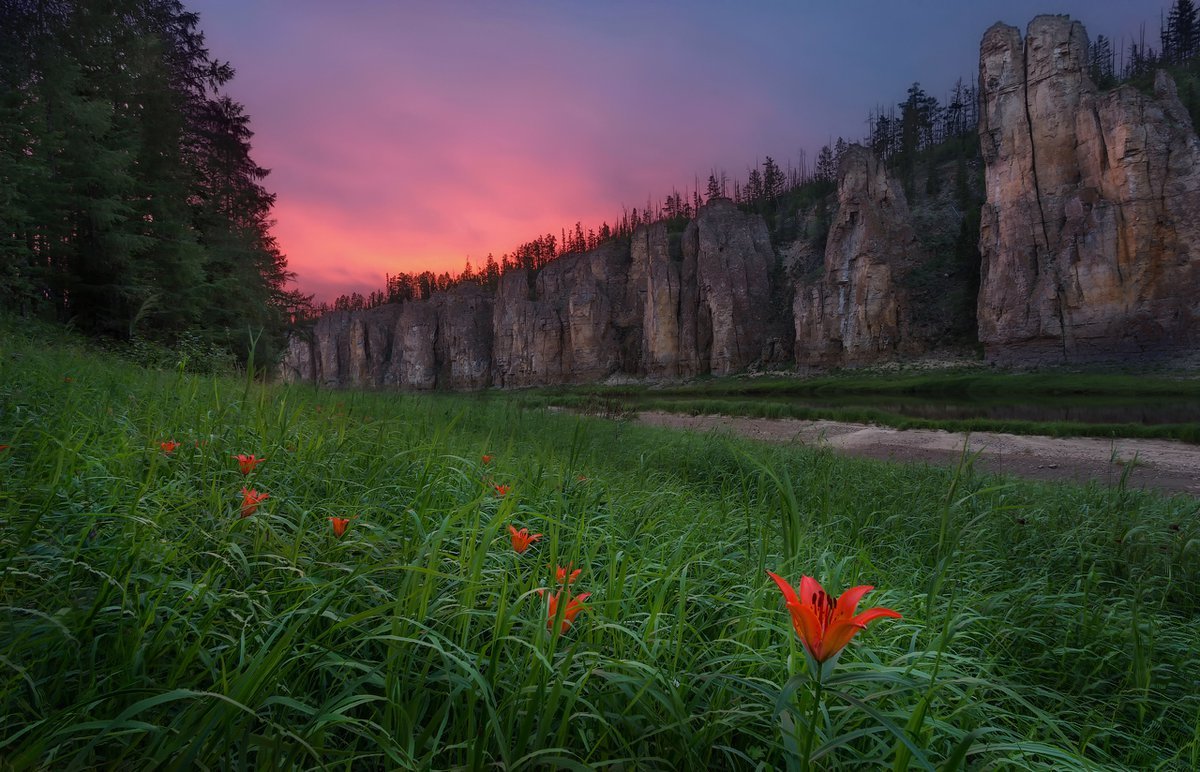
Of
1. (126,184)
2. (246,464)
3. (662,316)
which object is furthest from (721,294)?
(246,464)

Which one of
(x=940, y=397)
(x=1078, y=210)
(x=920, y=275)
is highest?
(x=1078, y=210)

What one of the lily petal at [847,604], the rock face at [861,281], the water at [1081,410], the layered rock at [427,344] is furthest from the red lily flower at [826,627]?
the layered rock at [427,344]

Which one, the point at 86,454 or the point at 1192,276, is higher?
the point at 1192,276

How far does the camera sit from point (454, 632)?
1174mm

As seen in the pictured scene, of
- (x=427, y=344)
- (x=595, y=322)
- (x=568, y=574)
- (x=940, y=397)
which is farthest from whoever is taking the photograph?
(x=427, y=344)

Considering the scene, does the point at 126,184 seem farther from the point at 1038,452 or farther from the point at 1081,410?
the point at 1081,410

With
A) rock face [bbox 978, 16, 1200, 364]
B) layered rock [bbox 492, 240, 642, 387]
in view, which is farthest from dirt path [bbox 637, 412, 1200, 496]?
layered rock [bbox 492, 240, 642, 387]

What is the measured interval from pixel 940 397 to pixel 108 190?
41.9 meters

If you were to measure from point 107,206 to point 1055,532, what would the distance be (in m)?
14.7

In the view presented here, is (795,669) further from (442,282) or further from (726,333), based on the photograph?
(442,282)

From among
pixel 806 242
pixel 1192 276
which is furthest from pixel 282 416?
pixel 806 242

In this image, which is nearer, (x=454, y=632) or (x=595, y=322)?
(x=454, y=632)

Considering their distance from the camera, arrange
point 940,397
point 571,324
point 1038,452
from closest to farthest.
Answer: point 1038,452 < point 940,397 < point 571,324

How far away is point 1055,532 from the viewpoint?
3.56 metres
